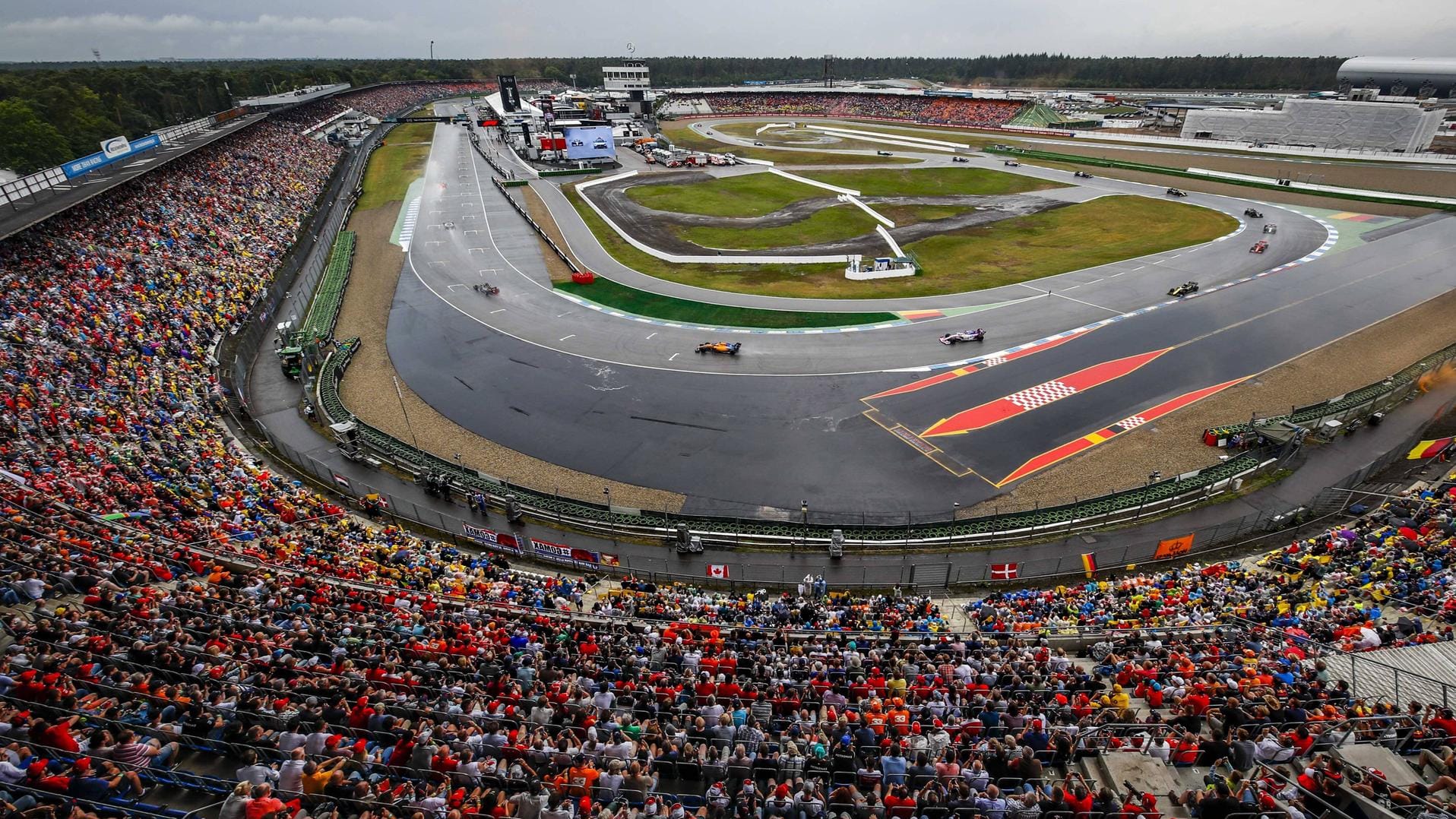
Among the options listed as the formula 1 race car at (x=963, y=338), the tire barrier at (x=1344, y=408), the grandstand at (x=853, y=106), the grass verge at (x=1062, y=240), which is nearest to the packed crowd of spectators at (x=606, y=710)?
the tire barrier at (x=1344, y=408)

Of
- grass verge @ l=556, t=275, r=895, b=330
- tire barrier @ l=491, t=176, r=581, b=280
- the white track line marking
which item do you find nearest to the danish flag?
grass verge @ l=556, t=275, r=895, b=330

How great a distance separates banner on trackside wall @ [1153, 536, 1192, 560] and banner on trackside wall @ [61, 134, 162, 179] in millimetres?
66291

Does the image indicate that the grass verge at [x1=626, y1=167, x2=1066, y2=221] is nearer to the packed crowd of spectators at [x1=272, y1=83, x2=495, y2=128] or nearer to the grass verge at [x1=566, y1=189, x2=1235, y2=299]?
the grass verge at [x1=566, y1=189, x2=1235, y2=299]

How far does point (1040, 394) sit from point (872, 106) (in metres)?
155

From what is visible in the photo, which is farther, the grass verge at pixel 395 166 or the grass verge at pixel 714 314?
the grass verge at pixel 395 166

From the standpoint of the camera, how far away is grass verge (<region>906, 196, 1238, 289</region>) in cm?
4991

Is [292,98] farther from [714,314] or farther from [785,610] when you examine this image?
[785,610]

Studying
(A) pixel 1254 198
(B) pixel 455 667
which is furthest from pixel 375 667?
(A) pixel 1254 198

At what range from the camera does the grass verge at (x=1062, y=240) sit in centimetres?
4991

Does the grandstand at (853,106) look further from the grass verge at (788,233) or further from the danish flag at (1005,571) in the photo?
the danish flag at (1005,571)

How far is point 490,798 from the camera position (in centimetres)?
1009

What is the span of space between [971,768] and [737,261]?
4543cm

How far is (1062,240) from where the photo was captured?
5728 centimetres

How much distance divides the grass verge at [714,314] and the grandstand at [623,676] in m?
23.2
